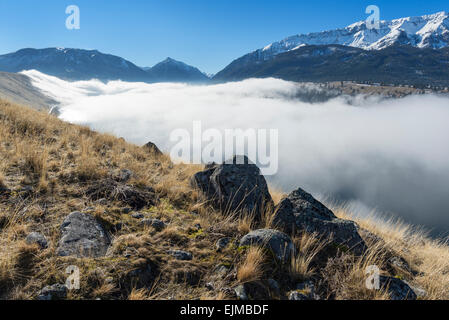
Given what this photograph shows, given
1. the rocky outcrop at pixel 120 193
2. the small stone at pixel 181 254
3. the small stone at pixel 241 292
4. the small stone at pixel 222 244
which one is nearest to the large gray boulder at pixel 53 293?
the small stone at pixel 181 254

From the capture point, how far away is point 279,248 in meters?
4.27

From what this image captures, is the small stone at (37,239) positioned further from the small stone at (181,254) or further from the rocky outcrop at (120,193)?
the small stone at (181,254)

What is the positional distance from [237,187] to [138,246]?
9.80 ft

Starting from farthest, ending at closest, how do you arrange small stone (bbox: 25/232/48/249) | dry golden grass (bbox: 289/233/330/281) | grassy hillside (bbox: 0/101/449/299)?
dry golden grass (bbox: 289/233/330/281) < small stone (bbox: 25/232/48/249) < grassy hillside (bbox: 0/101/449/299)

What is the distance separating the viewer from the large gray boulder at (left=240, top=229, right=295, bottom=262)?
4230 millimetres

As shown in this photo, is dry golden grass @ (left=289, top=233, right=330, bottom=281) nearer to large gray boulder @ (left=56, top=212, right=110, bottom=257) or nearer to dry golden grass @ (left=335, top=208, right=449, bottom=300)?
dry golden grass @ (left=335, top=208, right=449, bottom=300)

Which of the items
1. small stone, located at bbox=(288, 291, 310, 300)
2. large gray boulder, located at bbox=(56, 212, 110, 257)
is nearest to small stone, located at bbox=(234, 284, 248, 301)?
small stone, located at bbox=(288, 291, 310, 300)

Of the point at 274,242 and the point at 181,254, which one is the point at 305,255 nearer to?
the point at 274,242

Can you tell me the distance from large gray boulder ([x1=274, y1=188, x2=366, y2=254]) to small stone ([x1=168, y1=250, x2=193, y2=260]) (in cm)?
219

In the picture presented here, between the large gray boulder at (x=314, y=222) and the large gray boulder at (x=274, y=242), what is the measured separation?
87 cm

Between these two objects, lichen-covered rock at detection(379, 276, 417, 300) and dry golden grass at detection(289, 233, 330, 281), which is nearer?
lichen-covered rock at detection(379, 276, 417, 300)
